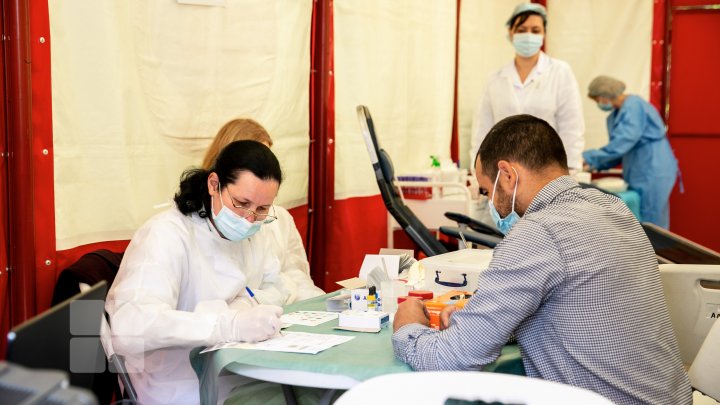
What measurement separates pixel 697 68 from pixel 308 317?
19.1 ft

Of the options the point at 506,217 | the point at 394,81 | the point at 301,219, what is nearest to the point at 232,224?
the point at 506,217

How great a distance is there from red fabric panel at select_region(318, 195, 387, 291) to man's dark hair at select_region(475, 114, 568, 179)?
2586 millimetres

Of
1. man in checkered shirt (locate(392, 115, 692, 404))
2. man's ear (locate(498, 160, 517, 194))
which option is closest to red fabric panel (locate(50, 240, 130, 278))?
man in checkered shirt (locate(392, 115, 692, 404))

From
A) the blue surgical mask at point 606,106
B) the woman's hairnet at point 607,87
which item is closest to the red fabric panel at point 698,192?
the blue surgical mask at point 606,106

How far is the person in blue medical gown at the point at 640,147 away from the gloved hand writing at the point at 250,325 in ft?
15.1

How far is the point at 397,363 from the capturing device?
6.09 ft


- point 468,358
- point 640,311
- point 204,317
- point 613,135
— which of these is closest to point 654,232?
point 640,311

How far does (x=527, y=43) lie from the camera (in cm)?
495

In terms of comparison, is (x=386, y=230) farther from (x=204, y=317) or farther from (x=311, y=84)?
(x=204, y=317)

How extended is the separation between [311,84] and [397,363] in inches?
108

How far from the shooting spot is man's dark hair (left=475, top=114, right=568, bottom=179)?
2.02 m

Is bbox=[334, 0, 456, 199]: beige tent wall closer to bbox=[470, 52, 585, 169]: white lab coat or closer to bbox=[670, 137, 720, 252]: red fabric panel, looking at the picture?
bbox=[470, 52, 585, 169]: white lab coat

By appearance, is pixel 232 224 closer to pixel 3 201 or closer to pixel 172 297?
pixel 172 297

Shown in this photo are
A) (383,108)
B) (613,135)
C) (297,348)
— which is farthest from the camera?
(613,135)
